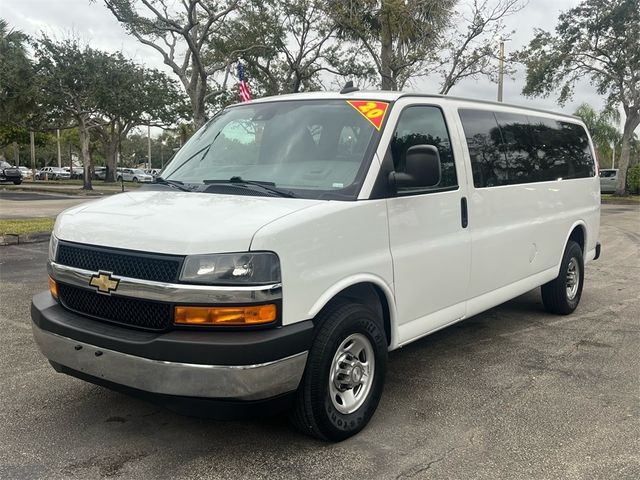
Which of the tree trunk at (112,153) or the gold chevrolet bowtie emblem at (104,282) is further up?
the tree trunk at (112,153)

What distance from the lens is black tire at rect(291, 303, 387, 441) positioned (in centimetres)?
315

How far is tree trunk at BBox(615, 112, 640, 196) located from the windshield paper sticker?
100 feet

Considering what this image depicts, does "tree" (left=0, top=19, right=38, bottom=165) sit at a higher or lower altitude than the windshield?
higher

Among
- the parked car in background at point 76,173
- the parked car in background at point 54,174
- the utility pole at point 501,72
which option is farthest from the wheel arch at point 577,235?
the parked car in background at point 76,173

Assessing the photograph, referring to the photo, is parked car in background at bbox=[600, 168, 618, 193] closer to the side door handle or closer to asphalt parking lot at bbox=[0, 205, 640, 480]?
asphalt parking lot at bbox=[0, 205, 640, 480]

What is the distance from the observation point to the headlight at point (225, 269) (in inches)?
112

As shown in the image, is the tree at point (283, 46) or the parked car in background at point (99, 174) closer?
the tree at point (283, 46)

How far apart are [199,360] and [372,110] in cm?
205

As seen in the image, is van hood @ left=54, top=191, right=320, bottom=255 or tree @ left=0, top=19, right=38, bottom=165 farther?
tree @ left=0, top=19, right=38, bottom=165

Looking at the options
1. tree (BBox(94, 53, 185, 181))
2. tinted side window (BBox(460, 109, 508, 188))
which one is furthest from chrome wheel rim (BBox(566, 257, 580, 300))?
tree (BBox(94, 53, 185, 181))

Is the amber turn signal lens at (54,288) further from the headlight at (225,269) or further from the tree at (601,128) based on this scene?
the tree at (601,128)

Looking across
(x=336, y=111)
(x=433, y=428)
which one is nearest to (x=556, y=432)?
(x=433, y=428)

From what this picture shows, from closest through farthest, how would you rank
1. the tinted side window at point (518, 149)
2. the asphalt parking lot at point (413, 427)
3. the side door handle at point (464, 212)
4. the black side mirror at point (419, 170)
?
1. the asphalt parking lot at point (413, 427)
2. the black side mirror at point (419, 170)
3. the side door handle at point (464, 212)
4. the tinted side window at point (518, 149)

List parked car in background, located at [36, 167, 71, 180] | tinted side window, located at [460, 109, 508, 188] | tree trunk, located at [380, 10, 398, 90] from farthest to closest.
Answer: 1. parked car in background, located at [36, 167, 71, 180]
2. tree trunk, located at [380, 10, 398, 90]
3. tinted side window, located at [460, 109, 508, 188]
